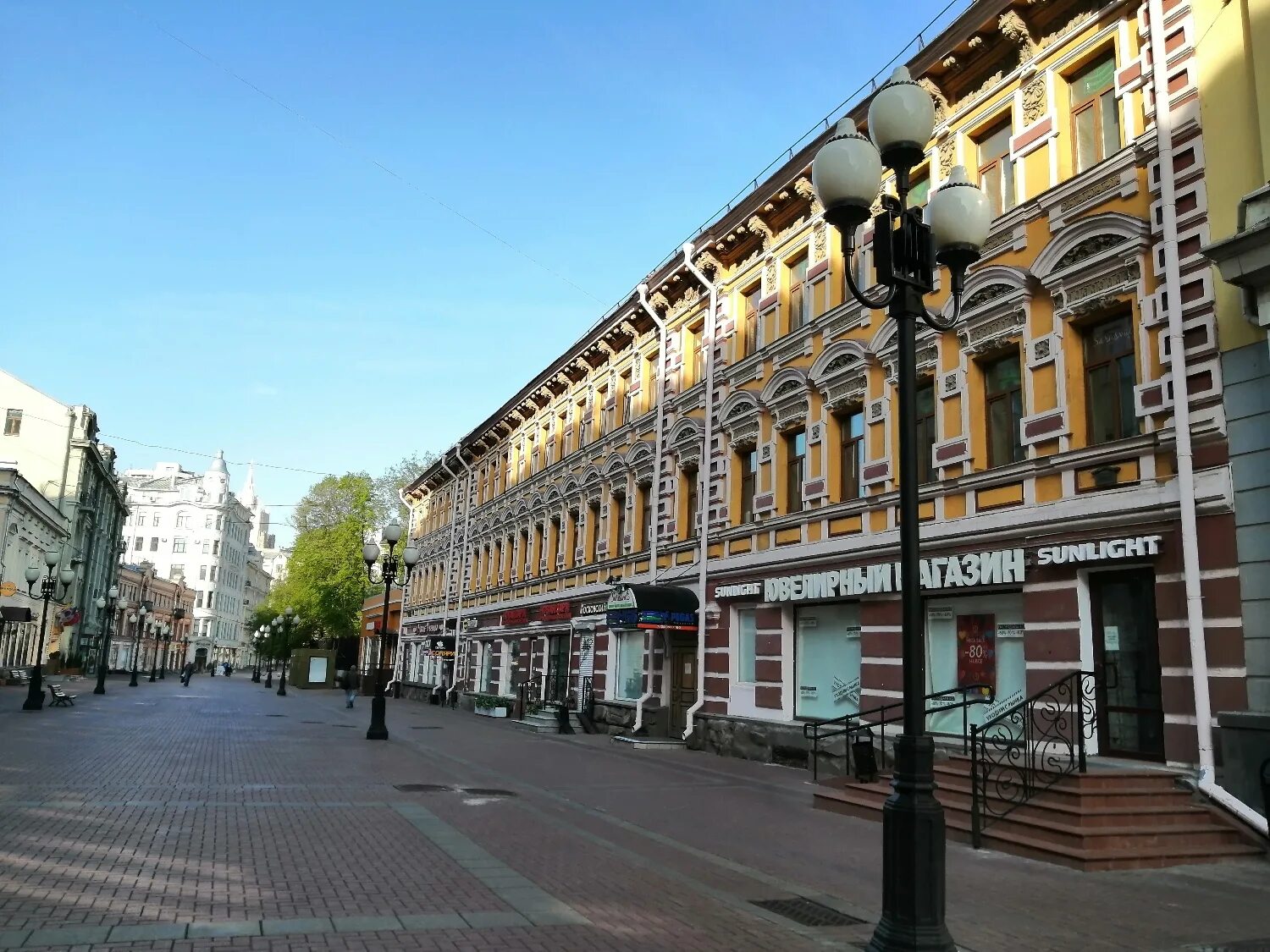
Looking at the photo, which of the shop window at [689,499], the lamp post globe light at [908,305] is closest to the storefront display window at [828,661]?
the shop window at [689,499]

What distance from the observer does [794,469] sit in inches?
761

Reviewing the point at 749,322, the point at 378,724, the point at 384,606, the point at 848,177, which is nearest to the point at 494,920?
the point at 848,177

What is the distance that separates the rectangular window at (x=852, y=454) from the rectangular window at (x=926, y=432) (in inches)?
53.7

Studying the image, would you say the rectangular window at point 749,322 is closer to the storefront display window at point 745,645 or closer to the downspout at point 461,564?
the storefront display window at point 745,645

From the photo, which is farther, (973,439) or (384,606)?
(384,606)

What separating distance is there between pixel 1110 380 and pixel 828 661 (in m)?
7.35

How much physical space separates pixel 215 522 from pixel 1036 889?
122 m

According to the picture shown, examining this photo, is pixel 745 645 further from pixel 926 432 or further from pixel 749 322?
pixel 749 322

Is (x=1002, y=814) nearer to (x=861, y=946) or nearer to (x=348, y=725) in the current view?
(x=861, y=946)

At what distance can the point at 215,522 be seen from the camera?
385 ft

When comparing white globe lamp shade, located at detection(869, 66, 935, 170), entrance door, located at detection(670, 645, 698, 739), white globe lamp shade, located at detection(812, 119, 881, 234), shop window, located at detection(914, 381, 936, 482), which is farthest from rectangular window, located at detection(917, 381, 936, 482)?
white globe lamp shade, located at detection(812, 119, 881, 234)

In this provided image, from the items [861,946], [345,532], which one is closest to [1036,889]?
[861,946]

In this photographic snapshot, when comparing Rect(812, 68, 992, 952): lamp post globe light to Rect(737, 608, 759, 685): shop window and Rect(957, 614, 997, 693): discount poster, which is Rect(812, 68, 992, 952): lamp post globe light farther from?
Rect(737, 608, 759, 685): shop window

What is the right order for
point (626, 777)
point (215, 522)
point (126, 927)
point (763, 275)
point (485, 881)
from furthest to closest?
point (215, 522) < point (763, 275) < point (626, 777) < point (485, 881) < point (126, 927)
